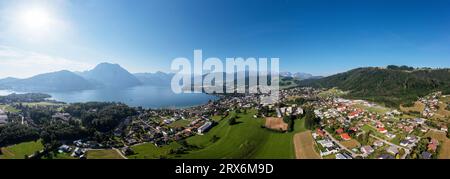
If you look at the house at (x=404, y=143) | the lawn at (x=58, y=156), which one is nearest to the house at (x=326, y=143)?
the house at (x=404, y=143)

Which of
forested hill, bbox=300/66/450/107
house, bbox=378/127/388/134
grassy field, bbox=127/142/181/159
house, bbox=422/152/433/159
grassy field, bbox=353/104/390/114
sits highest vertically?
forested hill, bbox=300/66/450/107

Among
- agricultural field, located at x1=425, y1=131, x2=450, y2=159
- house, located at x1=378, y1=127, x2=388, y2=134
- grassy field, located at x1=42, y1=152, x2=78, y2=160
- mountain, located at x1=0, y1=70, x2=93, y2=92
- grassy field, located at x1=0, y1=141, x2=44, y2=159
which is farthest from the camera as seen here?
mountain, located at x1=0, y1=70, x2=93, y2=92

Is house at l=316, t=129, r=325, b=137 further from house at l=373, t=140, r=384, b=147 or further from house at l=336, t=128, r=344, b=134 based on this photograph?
house at l=373, t=140, r=384, b=147

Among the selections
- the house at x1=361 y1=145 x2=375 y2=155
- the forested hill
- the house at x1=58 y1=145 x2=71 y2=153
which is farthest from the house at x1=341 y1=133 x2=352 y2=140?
the house at x1=58 y1=145 x2=71 y2=153

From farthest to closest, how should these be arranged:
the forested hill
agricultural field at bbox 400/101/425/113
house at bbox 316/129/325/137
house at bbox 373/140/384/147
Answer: the forested hill → agricultural field at bbox 400/101/425/113 → house at bbox 316/129/325/137 → house at bbox 373/140/384/147
